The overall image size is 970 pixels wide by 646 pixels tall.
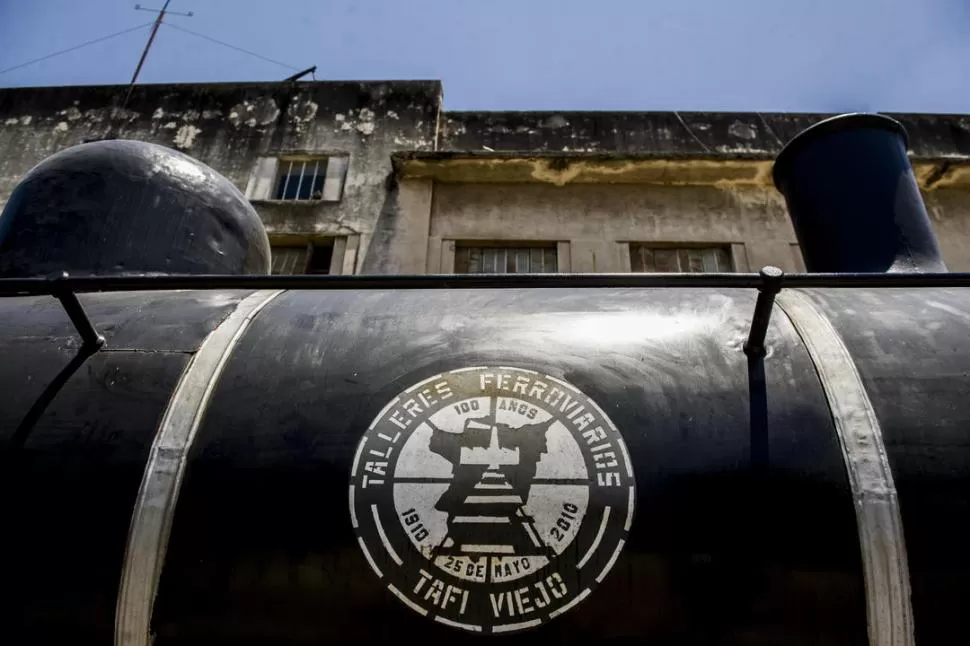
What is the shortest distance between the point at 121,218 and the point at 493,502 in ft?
8.43

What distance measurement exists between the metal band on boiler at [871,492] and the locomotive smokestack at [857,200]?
1.62m

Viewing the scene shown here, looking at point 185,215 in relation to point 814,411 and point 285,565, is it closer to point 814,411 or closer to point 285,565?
point 285,565

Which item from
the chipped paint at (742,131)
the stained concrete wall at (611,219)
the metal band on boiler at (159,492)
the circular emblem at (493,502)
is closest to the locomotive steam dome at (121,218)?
the metal band on boiler at (159,492)

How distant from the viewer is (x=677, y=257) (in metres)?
11.2

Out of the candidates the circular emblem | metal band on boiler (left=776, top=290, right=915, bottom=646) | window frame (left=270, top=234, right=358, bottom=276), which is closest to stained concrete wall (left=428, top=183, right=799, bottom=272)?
window frame (left=270, top=234, right=358, bottom=276)

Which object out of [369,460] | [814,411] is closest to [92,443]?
[369,460]

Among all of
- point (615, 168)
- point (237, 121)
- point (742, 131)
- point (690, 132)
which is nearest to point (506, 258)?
point (615, 168)

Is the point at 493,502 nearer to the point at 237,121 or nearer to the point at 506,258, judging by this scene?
the point at 506,258

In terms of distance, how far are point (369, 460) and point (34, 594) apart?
1002 mm

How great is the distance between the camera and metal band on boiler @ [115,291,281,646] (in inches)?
72.2

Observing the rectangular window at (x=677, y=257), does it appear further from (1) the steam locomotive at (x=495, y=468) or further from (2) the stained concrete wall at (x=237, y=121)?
(1) the steam locomotive at (x=495, y=468)

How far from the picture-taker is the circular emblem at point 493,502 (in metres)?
1.79

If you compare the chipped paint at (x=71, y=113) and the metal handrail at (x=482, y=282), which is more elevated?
the chipped paint at (x=71, y=113)

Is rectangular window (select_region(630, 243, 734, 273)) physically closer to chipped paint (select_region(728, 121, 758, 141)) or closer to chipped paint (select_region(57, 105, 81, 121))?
chipped paint (select_region(728, 121, 758, 141))
